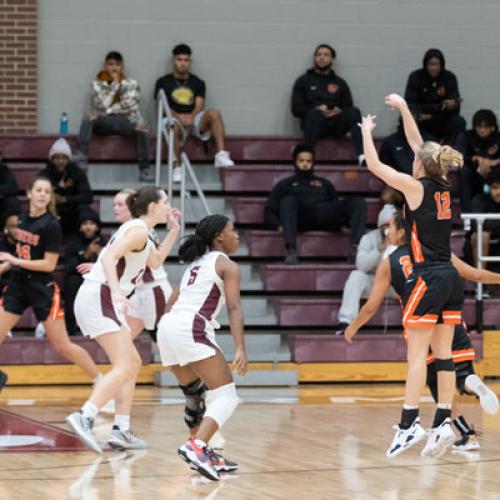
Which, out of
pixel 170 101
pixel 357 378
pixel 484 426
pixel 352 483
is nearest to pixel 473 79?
pixel 170 101

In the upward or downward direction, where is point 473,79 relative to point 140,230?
upward

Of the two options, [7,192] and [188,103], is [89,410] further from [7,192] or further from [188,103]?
[188,103]

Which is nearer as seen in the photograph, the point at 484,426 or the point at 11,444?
the point at 11,444

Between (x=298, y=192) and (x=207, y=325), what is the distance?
6502 millimetres

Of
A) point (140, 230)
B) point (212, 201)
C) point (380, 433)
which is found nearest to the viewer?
point (140, 230)

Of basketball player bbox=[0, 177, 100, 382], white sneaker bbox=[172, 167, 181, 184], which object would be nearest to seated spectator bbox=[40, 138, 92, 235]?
white sneaker bbox=[172, 167, 181, 184]

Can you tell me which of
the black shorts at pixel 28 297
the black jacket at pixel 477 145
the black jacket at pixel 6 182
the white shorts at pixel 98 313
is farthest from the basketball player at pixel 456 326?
the black jacket at pixel 477 145

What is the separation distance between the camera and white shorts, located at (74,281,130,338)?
306 inches

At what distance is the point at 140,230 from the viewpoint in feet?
25.0

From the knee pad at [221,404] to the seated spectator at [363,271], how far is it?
532 centimetres

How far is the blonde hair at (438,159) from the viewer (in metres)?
7.19

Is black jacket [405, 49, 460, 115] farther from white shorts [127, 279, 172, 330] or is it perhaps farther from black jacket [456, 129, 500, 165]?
white shorts [127, 279, 172, 330]

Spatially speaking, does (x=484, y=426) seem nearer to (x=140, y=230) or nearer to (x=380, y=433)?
(x=380, y=433)

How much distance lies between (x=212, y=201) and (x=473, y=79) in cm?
379
